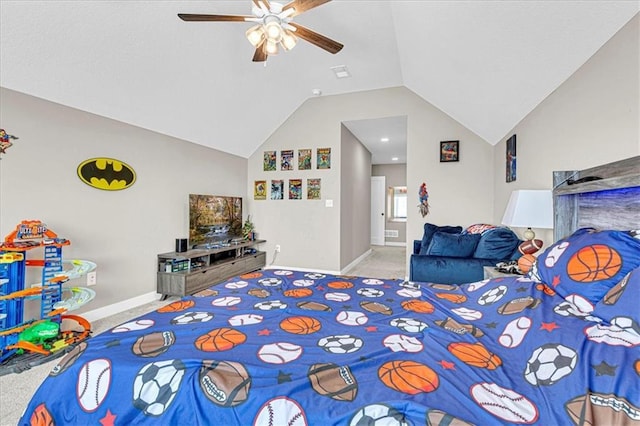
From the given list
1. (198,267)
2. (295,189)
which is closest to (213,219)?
(198,267)

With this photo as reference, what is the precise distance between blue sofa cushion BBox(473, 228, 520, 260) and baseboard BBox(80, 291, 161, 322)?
11.9ft

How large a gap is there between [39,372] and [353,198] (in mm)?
4558

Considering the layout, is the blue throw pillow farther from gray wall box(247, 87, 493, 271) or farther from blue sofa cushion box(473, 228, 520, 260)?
gray wall box(247, 87, 493, 271)

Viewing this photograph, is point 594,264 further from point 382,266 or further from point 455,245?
point 382,266

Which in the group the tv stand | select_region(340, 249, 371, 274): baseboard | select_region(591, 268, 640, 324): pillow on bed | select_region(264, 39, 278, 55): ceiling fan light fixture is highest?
select_region(264, 39, 278, 55): ceiling fan light fixture

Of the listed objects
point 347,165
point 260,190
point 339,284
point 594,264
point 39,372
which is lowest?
point 39,372

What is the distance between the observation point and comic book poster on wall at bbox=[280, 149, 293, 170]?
492 cm

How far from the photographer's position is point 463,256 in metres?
2.77

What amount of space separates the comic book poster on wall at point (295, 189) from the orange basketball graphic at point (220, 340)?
12.5 ft

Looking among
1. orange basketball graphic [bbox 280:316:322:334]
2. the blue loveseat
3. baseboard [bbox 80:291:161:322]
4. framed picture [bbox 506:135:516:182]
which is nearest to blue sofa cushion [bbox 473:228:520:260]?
the blue loveseat

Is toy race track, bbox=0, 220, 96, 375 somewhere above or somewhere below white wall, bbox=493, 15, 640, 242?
below

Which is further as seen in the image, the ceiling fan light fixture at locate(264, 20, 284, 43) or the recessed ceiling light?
the recessed ceiling light

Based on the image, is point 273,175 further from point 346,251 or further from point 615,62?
point 615,62

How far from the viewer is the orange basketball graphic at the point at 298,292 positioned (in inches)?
64.7
